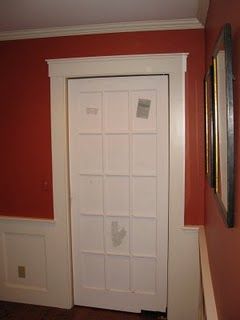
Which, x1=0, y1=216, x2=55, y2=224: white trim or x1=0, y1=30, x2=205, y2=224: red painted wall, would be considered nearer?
x1=0, y1=30, x2=205, y2=224: red painted wall

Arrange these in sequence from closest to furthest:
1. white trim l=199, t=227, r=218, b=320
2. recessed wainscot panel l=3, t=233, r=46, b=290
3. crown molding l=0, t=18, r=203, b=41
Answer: white trim l=199, t=227, r=218, b=320, crown molding l=0, t=18, r=203, b=41, recessed wainscot panel l=3, t=233, r=46, b=290

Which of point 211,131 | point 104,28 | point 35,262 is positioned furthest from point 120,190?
point 104,28

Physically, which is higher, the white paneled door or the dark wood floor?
the white paneled door

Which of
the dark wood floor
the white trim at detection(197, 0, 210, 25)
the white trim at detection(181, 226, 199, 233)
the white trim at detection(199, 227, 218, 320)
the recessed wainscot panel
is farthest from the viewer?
the recessed wainscot panel

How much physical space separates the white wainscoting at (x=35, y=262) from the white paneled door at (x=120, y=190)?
129 mm

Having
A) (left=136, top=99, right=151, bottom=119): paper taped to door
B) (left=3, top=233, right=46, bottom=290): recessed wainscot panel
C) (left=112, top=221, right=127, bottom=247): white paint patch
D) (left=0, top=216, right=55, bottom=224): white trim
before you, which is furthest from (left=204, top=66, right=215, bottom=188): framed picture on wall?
(left=3, top=233, right=46, bottom=290): recessed wainscot panel

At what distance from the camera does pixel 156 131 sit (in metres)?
2.37

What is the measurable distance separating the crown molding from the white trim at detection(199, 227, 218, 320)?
1623 mm

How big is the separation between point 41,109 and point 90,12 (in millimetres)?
900

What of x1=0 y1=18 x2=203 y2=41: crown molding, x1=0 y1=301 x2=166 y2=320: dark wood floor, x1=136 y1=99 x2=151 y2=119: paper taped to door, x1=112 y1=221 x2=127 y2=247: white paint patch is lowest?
x1=0 y1=301 x2=166 y2=320: dark wood floor

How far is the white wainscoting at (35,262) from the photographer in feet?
8.43

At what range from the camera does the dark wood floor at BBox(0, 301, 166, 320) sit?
248cm

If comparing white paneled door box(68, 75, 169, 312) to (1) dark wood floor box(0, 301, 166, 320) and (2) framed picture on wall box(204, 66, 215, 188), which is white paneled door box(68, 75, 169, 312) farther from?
(2) framed picture on wall box(204, 66, 215, 188)

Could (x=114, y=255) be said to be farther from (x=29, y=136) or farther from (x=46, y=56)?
(x=46, y=56)
